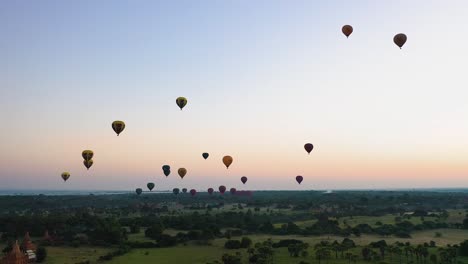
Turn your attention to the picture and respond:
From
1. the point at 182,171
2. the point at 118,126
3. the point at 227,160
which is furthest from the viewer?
the point at 182,171

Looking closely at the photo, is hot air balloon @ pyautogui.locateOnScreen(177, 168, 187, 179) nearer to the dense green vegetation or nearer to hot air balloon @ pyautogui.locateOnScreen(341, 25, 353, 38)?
the dense green vegetation

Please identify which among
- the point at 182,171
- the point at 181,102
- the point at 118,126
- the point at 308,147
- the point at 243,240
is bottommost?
the point at 243,240

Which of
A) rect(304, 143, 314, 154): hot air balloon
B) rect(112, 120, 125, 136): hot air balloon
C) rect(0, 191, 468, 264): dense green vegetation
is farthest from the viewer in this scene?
rect(304, 143, 314, 154): hot air balloon

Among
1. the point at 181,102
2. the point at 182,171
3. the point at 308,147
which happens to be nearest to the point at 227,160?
the point at 182,171

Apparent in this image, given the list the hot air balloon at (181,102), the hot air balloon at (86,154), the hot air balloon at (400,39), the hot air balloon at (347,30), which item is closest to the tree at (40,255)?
the hot air balloon at (86,154)

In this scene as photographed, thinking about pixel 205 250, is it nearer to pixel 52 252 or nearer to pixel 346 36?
pixel 52 252

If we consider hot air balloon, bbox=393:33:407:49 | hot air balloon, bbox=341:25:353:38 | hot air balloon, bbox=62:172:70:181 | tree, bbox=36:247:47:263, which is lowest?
tree, bbox=36:247:47:263

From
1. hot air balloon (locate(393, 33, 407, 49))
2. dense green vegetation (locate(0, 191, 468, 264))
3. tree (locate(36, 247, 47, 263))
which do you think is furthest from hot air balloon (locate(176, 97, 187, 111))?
hot air balloon (locate(393, 33, 407, 49))

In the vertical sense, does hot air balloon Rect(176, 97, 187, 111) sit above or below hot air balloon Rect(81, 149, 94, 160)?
above

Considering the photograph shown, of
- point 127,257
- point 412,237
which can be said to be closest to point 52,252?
point 127,257

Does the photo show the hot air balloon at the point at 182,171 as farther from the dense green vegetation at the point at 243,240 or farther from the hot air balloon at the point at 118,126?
the hot air balloon at the point at 118,126

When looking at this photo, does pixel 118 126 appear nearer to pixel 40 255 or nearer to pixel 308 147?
pixel 40 255
